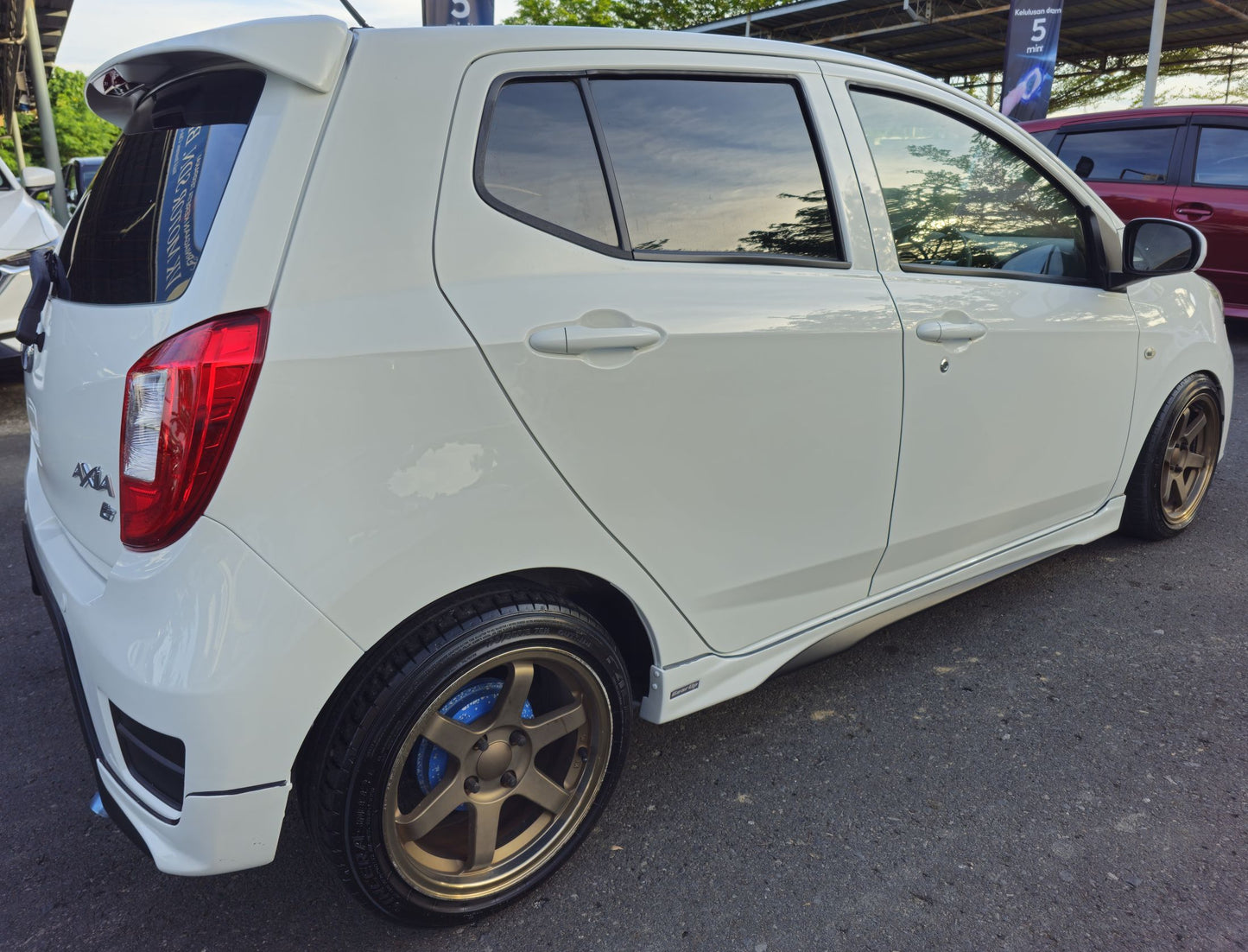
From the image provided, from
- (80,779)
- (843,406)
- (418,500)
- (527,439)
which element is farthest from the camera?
(80,779)

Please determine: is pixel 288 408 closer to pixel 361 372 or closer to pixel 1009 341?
pixel 361 372

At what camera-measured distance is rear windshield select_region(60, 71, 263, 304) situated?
5.05ft

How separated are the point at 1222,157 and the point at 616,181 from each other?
702cm

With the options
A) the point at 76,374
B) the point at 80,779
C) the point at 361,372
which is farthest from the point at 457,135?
the point at 80,779

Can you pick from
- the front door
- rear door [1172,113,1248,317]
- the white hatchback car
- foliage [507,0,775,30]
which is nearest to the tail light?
the white hatchback car

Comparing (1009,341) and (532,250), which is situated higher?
(532,250)

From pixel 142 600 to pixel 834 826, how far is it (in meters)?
1.56

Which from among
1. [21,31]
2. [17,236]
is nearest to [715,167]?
[17,236]

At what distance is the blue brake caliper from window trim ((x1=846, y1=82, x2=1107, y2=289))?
1.44 m

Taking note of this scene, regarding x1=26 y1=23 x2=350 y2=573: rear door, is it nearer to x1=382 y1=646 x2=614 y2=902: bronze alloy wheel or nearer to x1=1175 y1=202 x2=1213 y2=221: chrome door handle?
x1=382 y1=646 x2=614 y2=902: bronze alloy wheel

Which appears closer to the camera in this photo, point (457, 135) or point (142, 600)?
point (142, 600)

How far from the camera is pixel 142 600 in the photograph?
56.8 inches

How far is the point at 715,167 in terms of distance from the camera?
2012mm

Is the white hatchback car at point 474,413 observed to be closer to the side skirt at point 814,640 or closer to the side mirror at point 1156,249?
the side skirt at point 814,640
